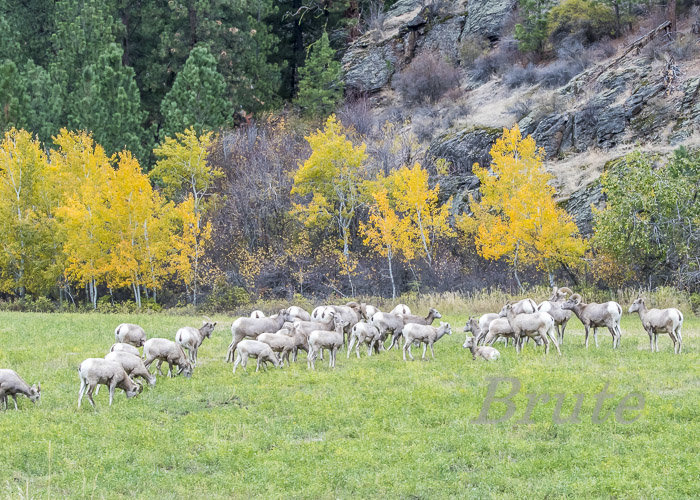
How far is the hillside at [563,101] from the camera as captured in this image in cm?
4416

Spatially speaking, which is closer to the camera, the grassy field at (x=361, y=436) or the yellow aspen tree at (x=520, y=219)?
the grassy field at (x=361, y=436)

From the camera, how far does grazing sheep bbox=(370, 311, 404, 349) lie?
20.6 metres

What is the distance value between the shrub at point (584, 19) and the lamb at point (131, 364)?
186 feet

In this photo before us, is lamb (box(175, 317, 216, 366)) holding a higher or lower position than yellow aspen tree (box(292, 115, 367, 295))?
lower

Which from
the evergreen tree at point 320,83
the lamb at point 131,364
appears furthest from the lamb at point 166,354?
the evergreen tree at point 320,83

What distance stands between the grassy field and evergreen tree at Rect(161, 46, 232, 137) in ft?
124

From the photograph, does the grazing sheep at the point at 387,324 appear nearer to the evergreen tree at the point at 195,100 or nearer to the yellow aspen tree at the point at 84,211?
the yellow aspen tree at the point at 84,211

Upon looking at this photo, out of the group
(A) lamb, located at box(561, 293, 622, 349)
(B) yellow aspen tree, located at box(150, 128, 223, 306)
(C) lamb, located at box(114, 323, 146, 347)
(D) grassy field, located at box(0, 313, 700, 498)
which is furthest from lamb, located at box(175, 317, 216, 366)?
(B) yellow aspen tree, located at box(150, 128, 223, 306)

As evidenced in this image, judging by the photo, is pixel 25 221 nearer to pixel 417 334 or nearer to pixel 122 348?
pixel 122 348

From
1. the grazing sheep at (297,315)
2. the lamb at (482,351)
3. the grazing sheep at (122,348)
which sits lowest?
the lamb at (482,351)

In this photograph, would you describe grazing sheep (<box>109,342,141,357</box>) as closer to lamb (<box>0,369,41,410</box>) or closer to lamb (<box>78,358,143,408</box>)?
lamb (<box>78,358,143,408</box>)

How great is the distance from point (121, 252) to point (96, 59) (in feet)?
72.8

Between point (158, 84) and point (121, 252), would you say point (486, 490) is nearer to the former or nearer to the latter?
point (121, 252)

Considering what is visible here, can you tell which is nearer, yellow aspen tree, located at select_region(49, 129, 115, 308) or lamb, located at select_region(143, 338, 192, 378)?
lamb, located at select_region(143, 338, 192, 378)
